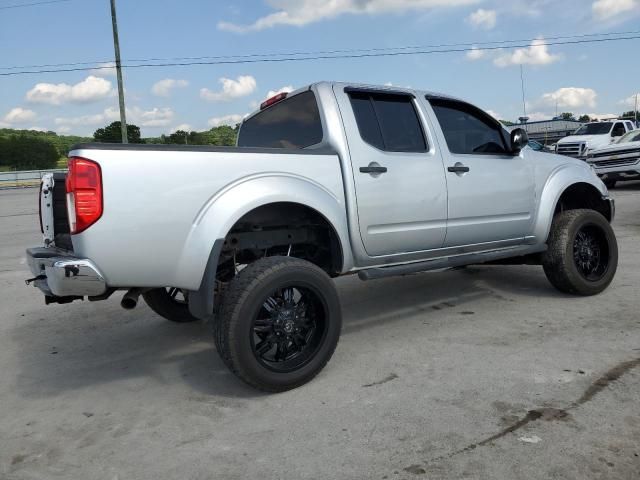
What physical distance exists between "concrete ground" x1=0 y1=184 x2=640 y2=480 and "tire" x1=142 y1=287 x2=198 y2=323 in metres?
0.12

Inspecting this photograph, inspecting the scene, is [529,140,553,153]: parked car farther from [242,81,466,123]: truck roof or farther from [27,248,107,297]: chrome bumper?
[27,248,107,297]: chrome bumper

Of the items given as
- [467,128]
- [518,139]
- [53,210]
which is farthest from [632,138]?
[53,210]

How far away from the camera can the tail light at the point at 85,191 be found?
270cm

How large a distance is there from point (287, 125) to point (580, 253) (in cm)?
301

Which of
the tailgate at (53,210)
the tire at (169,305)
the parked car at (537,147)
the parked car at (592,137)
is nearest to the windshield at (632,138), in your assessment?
the parked car at (592,137)

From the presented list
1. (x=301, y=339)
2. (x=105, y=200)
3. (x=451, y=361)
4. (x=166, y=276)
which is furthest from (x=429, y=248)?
(x=105, y=200)

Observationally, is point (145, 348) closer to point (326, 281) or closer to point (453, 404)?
point (326, 281)

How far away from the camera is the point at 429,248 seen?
399 centimetres

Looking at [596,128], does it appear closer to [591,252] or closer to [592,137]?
[592,137]

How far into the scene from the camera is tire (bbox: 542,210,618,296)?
472cm

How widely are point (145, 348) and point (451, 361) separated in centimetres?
235

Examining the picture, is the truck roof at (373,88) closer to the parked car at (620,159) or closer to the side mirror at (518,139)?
the side mirror at (518,139)

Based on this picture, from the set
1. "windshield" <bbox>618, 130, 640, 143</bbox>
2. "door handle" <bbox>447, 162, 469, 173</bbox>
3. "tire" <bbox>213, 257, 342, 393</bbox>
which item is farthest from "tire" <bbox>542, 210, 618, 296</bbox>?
"windshield" <bbox>618, 130, 640, 143</bbox>

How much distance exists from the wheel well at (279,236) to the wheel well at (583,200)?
266 centimetres
